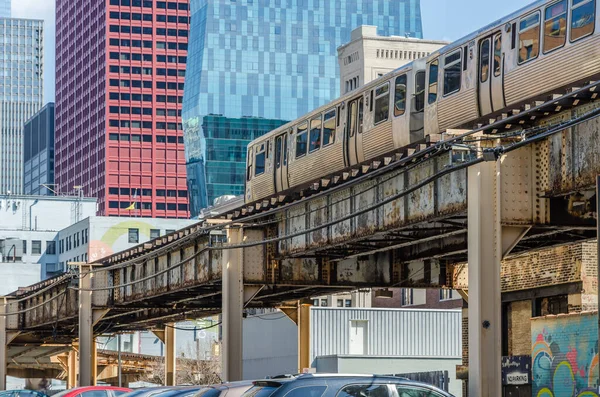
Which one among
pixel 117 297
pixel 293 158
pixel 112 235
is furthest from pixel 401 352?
pixel 112 235

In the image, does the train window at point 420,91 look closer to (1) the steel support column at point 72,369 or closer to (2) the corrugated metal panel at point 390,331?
(2) the corrugated metal panel at point 390,331

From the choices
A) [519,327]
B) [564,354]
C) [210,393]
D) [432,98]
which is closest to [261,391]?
[210,393]

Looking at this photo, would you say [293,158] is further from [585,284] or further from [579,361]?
[579,361]

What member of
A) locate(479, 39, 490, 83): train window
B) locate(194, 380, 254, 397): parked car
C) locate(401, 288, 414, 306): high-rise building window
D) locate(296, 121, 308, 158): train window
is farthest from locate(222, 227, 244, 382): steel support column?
locate(401, 288, 414, 306): high-rise building window

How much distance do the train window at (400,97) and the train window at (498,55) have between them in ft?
15.6

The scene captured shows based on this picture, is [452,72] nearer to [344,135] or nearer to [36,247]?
[344,135]

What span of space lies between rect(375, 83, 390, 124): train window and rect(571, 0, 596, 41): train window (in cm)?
893

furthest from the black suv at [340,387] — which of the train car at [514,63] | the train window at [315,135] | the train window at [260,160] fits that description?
the train window at [260,160]

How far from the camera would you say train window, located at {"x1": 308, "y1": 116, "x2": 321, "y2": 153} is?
37406 millimetres

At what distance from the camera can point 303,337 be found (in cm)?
4609

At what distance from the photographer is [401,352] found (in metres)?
66.1

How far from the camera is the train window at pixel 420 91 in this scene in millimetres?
31344

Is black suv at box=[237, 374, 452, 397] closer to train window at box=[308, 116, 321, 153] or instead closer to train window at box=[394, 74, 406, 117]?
train window at box=[394, 74, 406, 117]

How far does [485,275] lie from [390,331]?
42.4 m
